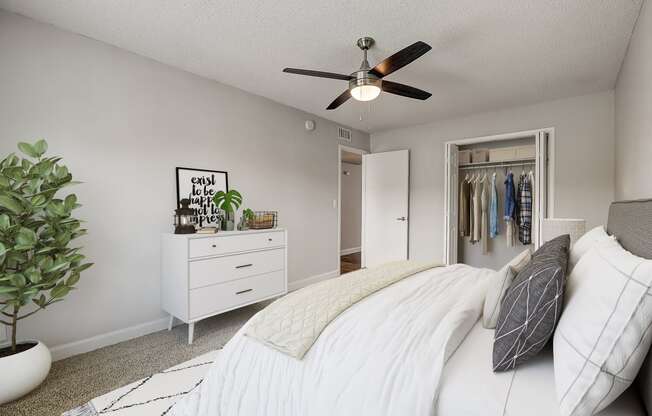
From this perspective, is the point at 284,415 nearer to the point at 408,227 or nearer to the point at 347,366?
the point at 347,366

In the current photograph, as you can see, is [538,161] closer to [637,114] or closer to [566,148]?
[566,148]

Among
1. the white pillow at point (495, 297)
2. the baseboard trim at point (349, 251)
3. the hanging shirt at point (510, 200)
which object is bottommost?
the baseboard trim at point (349, 251)

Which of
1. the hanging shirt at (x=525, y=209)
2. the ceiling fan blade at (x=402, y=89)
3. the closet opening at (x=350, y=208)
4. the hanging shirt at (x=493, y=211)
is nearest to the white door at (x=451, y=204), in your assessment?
the hanging shirt at (x=493, y=211)

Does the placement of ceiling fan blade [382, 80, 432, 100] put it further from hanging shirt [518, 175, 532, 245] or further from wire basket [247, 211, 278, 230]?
hanging shirt [518, 175, 532, 245]

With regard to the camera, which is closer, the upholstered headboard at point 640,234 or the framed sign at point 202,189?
the upholstered headboard at point 640,234

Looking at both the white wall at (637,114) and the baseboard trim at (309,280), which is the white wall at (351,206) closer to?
the baseboard trim at (309,280)

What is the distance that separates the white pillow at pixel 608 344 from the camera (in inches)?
28.5

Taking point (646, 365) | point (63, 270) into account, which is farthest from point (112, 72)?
point (646, 365)

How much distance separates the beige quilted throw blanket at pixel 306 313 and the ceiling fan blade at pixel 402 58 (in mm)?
1359

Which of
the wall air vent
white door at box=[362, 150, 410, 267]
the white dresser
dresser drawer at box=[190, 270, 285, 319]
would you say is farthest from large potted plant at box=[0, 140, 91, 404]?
white door at box=[362, 150, 410, 267]

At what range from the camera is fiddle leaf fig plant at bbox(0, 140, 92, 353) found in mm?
1687

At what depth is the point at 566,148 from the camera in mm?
3529

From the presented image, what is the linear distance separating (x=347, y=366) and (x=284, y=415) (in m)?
0.30

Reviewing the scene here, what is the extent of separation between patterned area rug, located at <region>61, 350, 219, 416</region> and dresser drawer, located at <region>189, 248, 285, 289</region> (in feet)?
2.09
